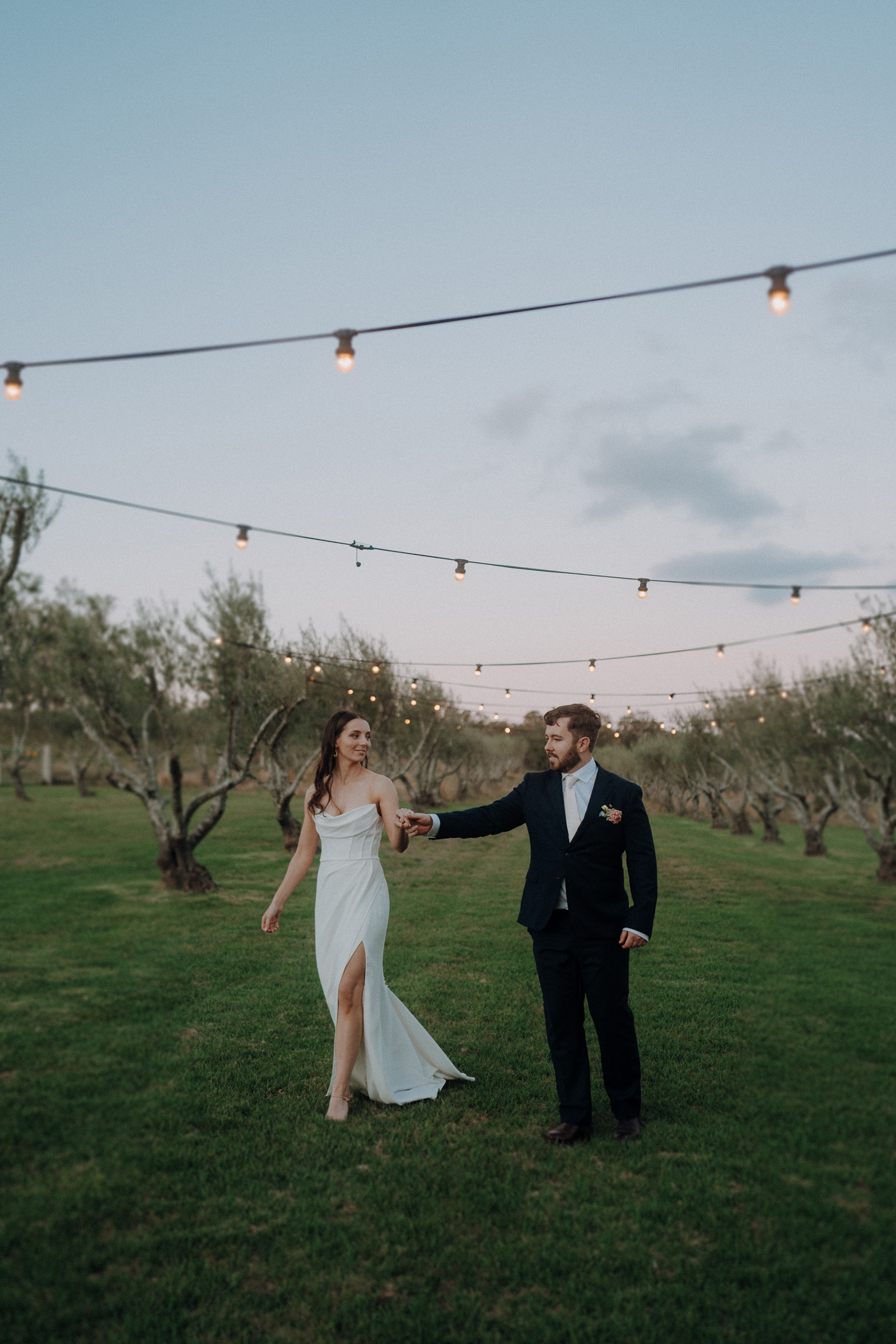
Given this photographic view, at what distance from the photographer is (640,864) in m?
4.27

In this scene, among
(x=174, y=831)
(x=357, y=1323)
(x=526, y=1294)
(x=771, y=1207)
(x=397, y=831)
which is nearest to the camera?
(x=357, y=1323)

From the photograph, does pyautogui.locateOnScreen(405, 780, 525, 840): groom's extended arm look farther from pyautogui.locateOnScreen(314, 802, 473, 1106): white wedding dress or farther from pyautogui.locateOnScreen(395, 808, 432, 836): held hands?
pyautogui.locateOnScreen(314, 802, 473, 1106): white wedding dress

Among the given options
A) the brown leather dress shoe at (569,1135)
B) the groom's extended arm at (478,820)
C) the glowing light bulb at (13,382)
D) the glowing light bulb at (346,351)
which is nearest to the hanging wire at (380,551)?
the glowing light bulb at (13,382)

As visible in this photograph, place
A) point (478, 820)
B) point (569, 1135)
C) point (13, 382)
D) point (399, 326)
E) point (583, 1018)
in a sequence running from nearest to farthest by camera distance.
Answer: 1. point (569, 1135)
2. point (583, 1018)
3. point (478, 820)
4. point (399, 326)
5. point (13, 382)

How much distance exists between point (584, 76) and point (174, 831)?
1349 centimetres

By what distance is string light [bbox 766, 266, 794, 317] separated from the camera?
13.9ft

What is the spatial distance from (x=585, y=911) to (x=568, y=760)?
853mm

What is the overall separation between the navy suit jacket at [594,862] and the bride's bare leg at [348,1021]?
107 centimetres

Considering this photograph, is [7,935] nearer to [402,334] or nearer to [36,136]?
[402,334]

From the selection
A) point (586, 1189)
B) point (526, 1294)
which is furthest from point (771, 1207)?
point (526, 1294)

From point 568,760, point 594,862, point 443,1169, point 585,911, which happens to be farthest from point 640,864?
point 443,1169

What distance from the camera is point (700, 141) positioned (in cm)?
888

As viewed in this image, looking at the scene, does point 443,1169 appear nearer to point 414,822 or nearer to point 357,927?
point 357,927

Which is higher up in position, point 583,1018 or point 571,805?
point 571,805
